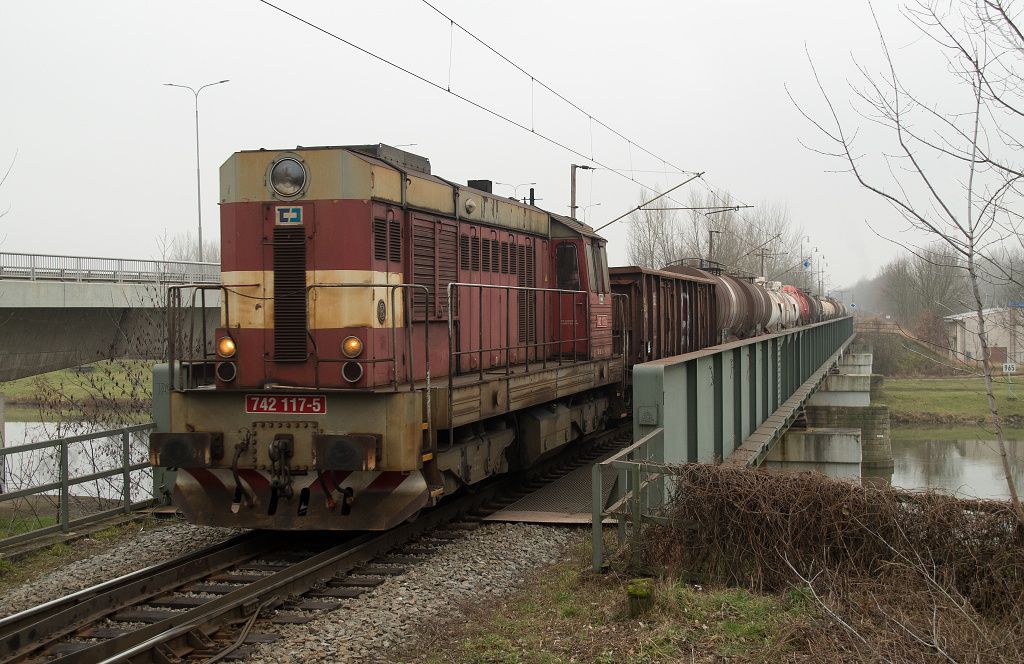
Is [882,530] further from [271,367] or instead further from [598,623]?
[271,367]

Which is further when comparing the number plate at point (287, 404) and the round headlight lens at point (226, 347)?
the round headlight lens at point (226, 347)

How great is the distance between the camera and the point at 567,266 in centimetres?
1277

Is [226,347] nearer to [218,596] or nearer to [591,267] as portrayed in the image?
[218,596]

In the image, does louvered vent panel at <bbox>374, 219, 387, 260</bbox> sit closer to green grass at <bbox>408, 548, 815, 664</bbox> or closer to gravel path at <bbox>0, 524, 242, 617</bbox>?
gravel path at <bbox>0, 524, 242, 617</bbox>

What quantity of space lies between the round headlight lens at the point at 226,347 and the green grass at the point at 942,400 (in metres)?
37.9

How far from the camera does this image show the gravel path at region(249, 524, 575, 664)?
5613 mm

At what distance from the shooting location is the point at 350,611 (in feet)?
20.8

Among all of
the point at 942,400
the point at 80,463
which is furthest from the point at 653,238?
the point at 80,463

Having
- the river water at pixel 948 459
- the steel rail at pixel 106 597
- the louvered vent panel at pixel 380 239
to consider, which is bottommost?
the river water at pixel 948 459

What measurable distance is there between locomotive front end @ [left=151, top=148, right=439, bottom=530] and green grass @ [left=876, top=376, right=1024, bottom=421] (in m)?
37.3

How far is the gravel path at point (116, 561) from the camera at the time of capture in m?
6.89

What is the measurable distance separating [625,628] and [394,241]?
459 cm

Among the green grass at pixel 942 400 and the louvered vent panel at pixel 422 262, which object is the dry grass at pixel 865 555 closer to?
the louvered vent panel at pixel 422 262

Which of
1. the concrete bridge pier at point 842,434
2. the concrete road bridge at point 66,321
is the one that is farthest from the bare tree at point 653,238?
the concrete road bridge at point 66,321
